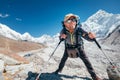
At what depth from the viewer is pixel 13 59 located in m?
14.3

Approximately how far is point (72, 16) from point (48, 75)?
3488 millimetres

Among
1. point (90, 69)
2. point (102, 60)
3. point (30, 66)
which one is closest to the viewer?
point (90, 69)

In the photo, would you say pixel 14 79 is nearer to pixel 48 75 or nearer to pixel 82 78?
pixel 48 75

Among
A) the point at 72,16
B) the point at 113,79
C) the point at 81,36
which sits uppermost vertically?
the point at 72,16

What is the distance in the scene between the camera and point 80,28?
11.7 meters

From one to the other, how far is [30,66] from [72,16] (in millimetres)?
4357

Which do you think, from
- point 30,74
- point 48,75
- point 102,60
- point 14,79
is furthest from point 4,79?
point 102,60

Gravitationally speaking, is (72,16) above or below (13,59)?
above

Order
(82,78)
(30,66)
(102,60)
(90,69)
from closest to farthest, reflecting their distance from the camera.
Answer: (90,69), (82,78), (30,66), (102,60)

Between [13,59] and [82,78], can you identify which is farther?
[13,59]

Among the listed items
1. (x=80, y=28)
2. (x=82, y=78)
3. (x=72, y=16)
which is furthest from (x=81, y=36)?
(x=82, y=78)

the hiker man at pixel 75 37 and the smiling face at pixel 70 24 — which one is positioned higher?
the smiling face at pixel 70 24

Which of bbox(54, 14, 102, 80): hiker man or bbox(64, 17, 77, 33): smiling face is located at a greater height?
bbox(64, 17, 77, 33): smiling face

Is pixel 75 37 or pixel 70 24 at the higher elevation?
pixel 70 24
